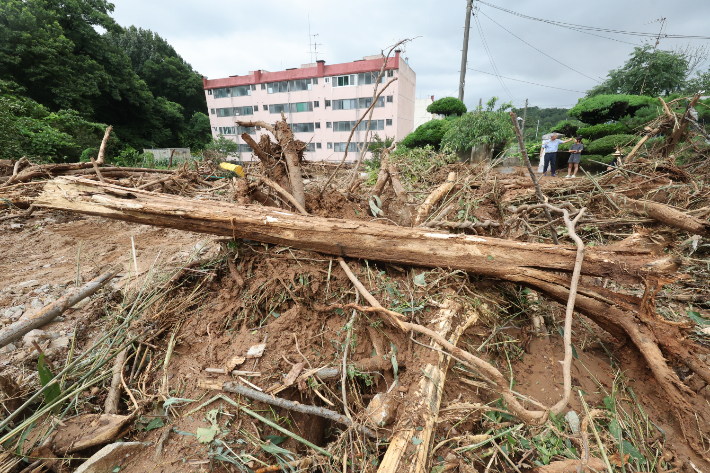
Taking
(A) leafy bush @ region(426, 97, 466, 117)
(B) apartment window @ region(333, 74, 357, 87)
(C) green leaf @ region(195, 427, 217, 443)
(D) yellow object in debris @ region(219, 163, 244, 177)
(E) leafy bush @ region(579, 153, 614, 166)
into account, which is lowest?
(C) green leaf @ region(195, 427, 217, 443)

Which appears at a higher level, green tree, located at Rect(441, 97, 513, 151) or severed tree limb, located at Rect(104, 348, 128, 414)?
green tree, located at Rect(441, 97, 513, 151)

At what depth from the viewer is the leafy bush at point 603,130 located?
31.3 ft

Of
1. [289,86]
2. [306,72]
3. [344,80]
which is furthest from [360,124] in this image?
[289,86]

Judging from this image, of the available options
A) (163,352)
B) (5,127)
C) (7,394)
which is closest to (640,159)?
(163,352)

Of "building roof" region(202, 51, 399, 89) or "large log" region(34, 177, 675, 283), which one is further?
"building roof" region(202, 51, 399, 89)

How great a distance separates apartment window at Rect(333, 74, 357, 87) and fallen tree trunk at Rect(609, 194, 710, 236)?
25913 millimetres

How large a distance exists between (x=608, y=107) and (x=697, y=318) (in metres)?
11.4

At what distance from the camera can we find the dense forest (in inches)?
520

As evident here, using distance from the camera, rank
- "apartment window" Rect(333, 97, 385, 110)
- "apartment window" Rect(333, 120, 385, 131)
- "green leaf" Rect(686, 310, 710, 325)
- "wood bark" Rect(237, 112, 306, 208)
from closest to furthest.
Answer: "green leaf" Rect(686, 310, 710, 325), "wood bark" Rect(237, 112, 306, 208), "apartment window" Rect(333, 120, 385, 131), "apartment window" Rect(333, 97, 385, 110)

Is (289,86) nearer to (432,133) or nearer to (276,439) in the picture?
(432,133)

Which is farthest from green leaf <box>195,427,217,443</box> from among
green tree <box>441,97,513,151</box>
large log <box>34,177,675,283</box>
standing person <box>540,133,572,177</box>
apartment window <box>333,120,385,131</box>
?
apartment window <box>333,120,385,131</box>

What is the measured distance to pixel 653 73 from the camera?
12289 millimetres

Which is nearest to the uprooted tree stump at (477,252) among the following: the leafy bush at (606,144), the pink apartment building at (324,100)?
the leafy bush at (606,144)

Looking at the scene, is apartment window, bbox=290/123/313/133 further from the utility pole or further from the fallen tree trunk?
the fallen tree trunk
